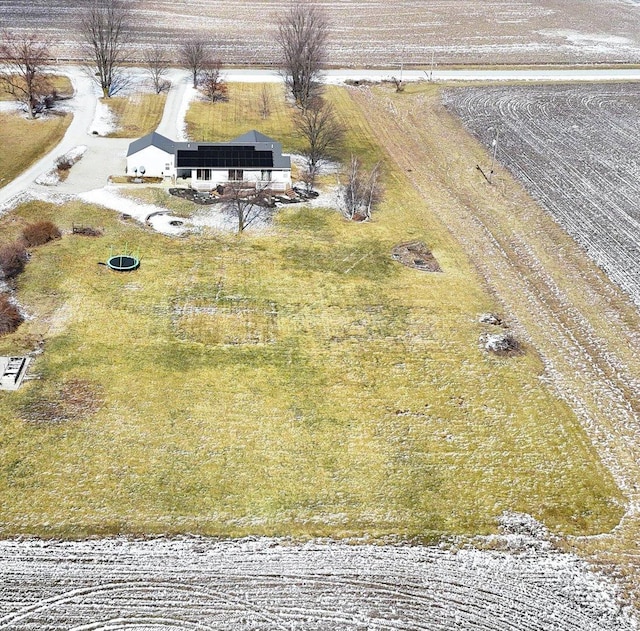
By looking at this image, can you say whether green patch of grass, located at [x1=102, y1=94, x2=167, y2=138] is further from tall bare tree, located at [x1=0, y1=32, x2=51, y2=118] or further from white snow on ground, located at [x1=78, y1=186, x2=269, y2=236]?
white snow on ground, located at [x1=78, y1=186, x2=269, y2=236]

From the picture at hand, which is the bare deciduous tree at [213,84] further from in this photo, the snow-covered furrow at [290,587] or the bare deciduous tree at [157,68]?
the snow-covered furrow at [290,587]

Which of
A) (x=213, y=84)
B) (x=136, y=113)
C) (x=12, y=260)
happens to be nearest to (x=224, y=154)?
(x=12, y=260)

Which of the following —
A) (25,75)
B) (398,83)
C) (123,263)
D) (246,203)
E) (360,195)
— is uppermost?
(25,75)

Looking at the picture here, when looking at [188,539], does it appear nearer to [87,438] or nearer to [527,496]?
[87,438]

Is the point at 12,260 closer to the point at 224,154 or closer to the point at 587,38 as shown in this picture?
the point at 224,154

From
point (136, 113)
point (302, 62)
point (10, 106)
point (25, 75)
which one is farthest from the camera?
point (302, 62)

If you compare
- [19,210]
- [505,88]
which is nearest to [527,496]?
[19,210]

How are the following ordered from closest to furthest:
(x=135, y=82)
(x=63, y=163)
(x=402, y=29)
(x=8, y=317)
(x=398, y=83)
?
(x=8, y=317) → (x=63, y=163) → (x=135, y=82) → (x=398, y=83) → (x=402, y=29)

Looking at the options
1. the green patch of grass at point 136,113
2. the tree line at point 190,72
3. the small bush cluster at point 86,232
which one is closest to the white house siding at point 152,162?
the green patch of grass at point 136,113
